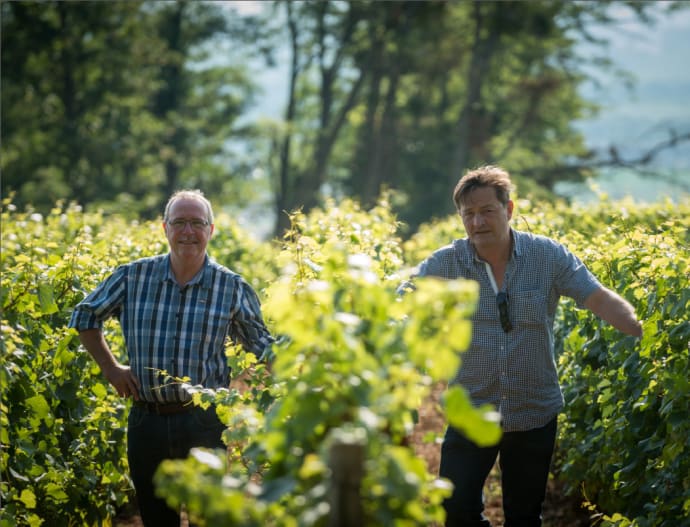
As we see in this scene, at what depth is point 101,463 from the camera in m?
5.64

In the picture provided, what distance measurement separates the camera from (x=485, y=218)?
4.17 metres

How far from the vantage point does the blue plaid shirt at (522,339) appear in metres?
4.11

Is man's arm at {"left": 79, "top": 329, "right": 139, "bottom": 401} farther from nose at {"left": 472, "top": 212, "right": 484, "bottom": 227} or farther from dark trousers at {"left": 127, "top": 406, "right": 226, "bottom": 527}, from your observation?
nose at {"left": 472, "top": 212, "right": 484, "bottom": 227}

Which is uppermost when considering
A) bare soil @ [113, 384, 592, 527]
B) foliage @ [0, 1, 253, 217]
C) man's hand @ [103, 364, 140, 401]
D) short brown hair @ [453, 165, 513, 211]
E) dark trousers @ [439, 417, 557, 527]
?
foliage @ [0, 1, 253, 217]

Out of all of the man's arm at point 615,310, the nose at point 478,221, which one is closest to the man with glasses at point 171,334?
the nose at point 478,221

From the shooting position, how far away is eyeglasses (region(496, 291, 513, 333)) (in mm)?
4109

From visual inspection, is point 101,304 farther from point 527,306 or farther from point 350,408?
point 350,408

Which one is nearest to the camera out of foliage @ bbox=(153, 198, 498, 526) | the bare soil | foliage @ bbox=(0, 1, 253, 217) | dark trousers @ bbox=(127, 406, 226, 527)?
foliage @ bbox=(153, 198, 498, 526)

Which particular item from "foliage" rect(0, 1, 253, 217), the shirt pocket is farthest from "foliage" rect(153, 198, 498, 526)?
"foliage" rect(0, 1, 253, 217)

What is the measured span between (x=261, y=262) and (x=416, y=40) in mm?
22847

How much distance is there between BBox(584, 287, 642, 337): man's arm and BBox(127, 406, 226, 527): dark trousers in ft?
5.65

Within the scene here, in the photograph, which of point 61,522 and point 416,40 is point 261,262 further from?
point 416,40

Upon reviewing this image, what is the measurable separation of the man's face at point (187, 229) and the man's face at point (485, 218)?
118cm

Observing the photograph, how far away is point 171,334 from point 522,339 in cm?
151
